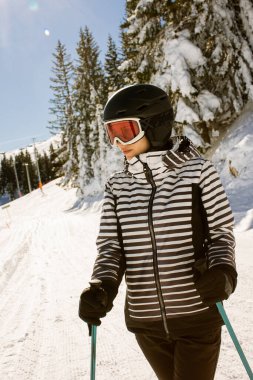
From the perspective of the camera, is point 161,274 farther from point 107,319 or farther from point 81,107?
point 81,107

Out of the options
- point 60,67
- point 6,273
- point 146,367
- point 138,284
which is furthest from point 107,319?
point 60,67

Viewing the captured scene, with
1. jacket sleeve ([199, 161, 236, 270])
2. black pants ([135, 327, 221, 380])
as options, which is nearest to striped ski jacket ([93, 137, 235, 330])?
jacket sleeve ([199, 161, 236, 270])

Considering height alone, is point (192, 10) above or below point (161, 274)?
above

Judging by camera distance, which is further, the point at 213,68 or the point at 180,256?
the point at 213,68

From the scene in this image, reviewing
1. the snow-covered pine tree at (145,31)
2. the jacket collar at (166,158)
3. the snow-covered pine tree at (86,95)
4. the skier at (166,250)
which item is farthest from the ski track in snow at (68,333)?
the snow-covered pine tree at (86,95)

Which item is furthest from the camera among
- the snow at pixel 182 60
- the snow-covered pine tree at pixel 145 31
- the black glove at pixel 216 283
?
the snow-covered pine tree at pixel 145 31

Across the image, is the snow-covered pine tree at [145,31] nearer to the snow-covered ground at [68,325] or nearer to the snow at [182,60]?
the snow at [182,60]

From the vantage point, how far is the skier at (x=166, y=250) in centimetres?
187

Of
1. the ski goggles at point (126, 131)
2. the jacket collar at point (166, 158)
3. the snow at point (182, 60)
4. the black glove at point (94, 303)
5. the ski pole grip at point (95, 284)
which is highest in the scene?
the snow at point (182, 60)

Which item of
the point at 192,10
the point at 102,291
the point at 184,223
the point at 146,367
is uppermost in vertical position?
the point at 192,10

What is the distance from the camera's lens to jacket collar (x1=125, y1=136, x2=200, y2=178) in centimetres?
200

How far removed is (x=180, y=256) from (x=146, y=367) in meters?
2.39

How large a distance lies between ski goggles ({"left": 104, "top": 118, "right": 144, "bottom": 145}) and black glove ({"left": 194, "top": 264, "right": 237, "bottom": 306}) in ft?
2.67

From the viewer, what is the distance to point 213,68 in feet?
49.4
